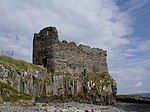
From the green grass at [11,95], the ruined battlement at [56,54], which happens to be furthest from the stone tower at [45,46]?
the green grass at [11,95]

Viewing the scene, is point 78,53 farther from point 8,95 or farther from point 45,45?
point 8,95

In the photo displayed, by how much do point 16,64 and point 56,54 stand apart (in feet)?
32.4

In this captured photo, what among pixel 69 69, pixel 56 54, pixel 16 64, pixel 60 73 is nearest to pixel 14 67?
pixel 16 64

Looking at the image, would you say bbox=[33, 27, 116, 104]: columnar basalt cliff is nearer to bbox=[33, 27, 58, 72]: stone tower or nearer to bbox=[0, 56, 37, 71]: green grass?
bbox=[33, 27, 58, 72]: stone tower

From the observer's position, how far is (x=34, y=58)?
52.3 meters

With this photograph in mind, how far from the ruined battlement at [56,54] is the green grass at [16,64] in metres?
5.80

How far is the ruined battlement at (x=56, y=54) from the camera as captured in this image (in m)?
50.1

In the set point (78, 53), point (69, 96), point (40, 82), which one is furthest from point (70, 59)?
point (40, 82)

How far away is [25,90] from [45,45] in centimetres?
1303

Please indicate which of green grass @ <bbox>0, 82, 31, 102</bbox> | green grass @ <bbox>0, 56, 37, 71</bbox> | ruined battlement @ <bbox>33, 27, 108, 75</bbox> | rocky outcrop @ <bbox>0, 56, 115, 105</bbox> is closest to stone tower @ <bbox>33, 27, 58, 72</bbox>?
→ ruined battlement @ <bbox>33, 27, 108, 75</bbox>

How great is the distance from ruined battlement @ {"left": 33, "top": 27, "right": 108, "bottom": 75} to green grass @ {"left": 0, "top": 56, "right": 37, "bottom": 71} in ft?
19.0

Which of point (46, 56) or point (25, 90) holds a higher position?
point (46, 56)

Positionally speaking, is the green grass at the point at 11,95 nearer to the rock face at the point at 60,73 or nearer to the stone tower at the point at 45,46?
the rock face at the point at 60,73

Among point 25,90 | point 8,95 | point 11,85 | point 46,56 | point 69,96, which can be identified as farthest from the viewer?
point 46,56
